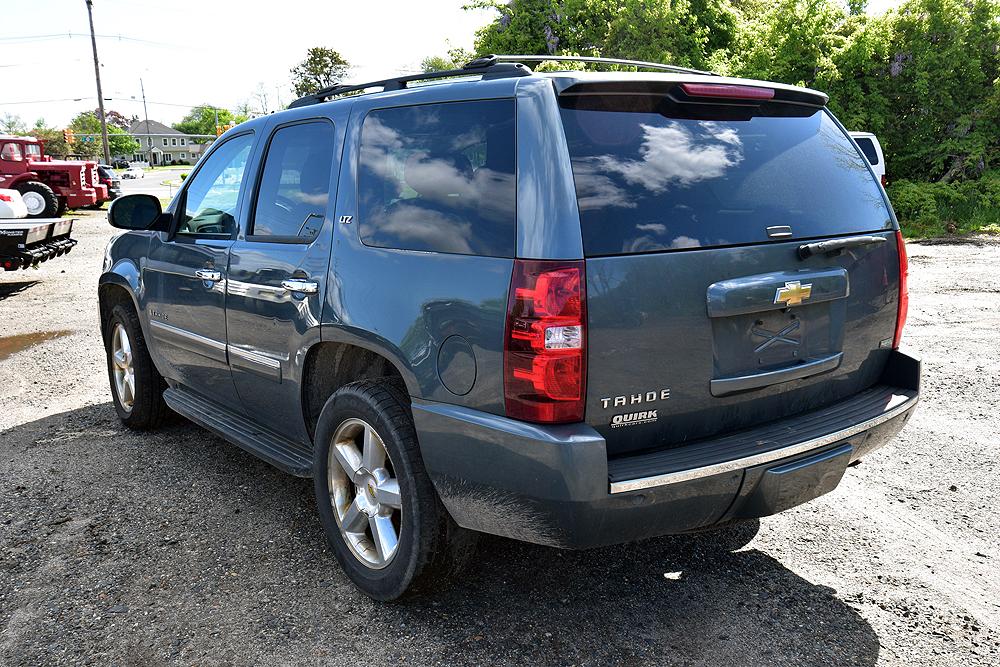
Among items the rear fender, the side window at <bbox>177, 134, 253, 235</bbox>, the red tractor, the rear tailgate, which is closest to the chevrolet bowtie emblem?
the rear tailgate

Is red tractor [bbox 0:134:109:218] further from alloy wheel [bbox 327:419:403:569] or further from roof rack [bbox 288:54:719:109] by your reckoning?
alloy wheel [bbox 327:419:403:569]

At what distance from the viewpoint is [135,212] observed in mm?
4543

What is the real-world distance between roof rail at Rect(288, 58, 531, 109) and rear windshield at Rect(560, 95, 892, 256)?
12.8 inches

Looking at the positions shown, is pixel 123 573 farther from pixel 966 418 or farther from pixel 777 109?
pixel 966 418

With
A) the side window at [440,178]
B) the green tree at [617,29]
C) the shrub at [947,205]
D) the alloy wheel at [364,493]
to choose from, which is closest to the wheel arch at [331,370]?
the alloy wheel at [364,493]

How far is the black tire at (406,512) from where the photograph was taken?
111 inches

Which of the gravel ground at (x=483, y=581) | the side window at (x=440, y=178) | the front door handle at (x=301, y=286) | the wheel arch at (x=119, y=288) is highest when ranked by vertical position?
the side window at (x=440, y=178)

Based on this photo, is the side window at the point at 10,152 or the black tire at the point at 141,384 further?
the side window at the point at 10,152

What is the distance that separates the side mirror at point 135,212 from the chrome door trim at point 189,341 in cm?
57

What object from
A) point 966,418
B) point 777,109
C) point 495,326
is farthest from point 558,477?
point 966,418

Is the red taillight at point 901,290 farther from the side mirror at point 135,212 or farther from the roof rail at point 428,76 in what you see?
the side mirror at point 135,212

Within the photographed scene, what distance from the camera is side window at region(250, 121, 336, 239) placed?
3404 mm

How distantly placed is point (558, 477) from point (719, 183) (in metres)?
1.16

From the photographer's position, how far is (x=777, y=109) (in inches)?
120
